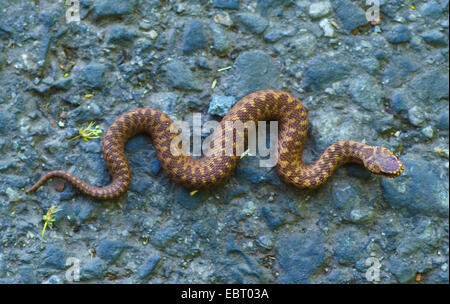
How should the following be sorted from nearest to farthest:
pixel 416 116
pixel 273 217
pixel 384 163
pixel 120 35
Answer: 1. pixel 384 163
2. pixel 273 217
3. pixel 120 35
4. pixel 416 116

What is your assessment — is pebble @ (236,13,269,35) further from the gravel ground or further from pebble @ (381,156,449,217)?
pebble @ (381,156,449,217)

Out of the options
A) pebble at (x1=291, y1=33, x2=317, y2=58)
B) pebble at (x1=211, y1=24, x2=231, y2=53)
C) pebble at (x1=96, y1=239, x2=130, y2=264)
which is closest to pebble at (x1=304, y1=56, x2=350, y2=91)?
pebble at (x1=291, y1=33, x2=317, y2=58)

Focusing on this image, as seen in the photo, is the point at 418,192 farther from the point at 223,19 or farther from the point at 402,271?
the point at 223,19

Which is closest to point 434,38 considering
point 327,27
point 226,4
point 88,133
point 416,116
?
point 416,116

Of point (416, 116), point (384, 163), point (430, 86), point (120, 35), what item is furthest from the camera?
point (430, 86)

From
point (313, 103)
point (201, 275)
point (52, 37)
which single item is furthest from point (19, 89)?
point (313, 103)

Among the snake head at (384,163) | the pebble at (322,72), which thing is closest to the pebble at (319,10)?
the pebble at (322,72)
